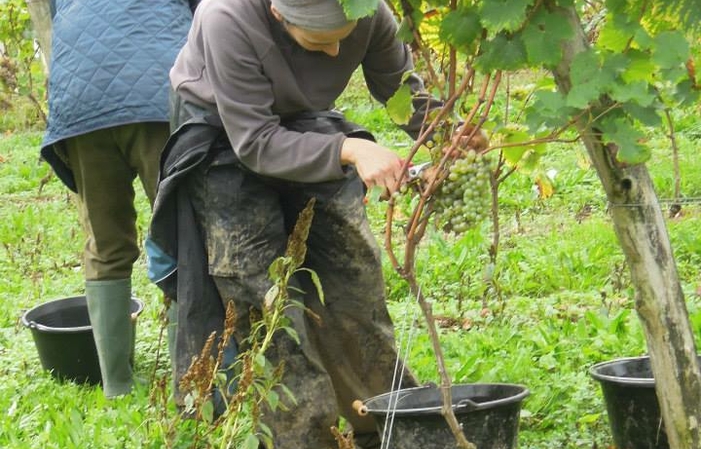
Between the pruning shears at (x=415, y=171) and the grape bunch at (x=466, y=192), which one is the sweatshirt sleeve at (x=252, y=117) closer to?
the pruning shears at (x=415, y=171)

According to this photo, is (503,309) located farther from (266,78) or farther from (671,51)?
(671,51)

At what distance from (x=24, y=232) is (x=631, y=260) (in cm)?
575

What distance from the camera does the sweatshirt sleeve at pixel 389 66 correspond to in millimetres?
3668

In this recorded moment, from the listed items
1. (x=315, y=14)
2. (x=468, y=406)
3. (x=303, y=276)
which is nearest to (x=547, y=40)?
(x=315, y=14)

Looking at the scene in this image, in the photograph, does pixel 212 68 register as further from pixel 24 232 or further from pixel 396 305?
pixel 24 232

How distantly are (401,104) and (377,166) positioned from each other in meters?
0.18

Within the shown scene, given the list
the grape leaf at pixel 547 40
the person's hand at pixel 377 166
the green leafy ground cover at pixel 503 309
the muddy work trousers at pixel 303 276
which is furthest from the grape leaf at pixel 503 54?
the muddy work trousers at pixel 303 276

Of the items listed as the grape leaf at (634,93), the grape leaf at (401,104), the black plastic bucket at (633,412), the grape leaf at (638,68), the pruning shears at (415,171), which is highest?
the grape leaf at (401,104)

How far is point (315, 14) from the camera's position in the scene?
3.18m

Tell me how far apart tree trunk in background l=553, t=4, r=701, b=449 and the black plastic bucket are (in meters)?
0.33

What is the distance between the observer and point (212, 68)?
3.40 m

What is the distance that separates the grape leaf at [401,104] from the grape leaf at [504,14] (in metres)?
0.58

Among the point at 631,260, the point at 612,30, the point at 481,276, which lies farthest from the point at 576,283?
the point at 612,30

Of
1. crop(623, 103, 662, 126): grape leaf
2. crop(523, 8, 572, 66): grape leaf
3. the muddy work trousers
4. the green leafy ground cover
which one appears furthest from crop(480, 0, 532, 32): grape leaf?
the muddy work trousers
